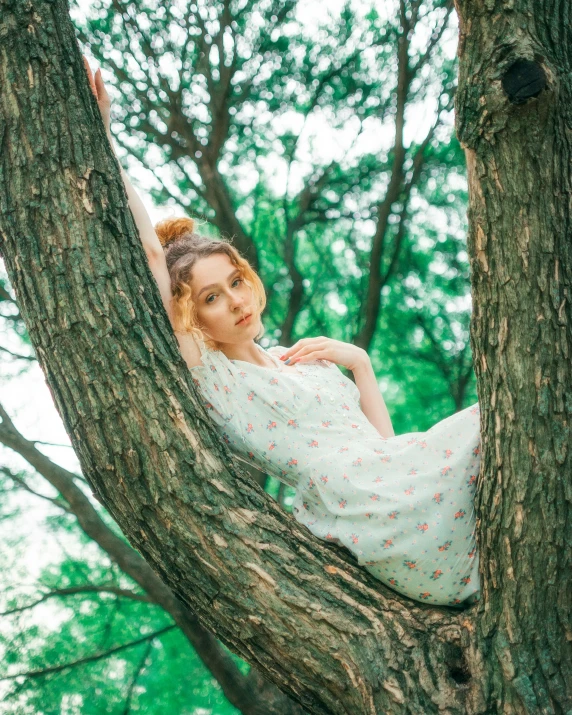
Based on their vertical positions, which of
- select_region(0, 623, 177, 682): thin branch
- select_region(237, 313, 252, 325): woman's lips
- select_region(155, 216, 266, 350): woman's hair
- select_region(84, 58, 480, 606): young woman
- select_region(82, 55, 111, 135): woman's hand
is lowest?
select_region(0, 623, 177, 682): thin branch

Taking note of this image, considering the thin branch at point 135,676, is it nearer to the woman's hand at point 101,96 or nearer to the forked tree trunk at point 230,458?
the forked tree trunk at point 230,458

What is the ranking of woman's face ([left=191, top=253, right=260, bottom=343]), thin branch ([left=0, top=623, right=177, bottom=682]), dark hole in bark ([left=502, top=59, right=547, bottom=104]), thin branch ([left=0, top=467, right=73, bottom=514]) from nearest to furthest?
dark hole in bark ([left=502, top=59, right=547, bottom=104]) < woman's face ([left=191, top=253, right=260, bottom=343]) < thin branch ([left=0, top=623, right=177, bottom=682]) < thin branch ([left=0, top=467, right=73, bottom=514])

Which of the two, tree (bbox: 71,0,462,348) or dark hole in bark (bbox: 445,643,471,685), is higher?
tree (bbox: 71,0,462,348)

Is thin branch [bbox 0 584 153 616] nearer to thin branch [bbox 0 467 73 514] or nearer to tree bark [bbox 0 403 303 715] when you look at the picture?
tree bark [bbox 0 403 303 715]

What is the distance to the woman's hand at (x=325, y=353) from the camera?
87.0 inches

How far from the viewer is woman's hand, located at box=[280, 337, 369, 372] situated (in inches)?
87.0

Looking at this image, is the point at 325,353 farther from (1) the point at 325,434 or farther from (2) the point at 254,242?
(2) the point at 254,242

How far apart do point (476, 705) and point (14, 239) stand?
3.96ft

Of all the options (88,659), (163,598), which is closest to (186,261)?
(163,598)

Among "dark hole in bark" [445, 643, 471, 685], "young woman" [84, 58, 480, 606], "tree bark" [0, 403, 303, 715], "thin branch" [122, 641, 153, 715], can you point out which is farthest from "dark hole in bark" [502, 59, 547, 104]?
"thin branch" [122, 641, 153, 715]

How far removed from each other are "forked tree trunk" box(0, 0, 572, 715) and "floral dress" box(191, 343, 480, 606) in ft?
0.36

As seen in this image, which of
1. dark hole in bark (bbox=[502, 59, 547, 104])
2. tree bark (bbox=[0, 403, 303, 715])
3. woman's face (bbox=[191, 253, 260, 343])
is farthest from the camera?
tree bark (bbox=[0, 403, 303, 715])

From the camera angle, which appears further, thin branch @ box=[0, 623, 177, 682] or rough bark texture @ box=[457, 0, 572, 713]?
thin branch @ box=[0, 623, 177, 682]

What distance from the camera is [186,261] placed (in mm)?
1979
